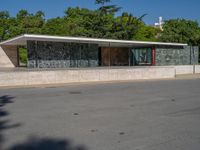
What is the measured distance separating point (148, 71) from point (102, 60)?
48.9 ft

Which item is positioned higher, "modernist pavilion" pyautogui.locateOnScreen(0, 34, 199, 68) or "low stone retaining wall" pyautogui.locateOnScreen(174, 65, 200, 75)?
"modernist pavilion" pyautogui.locateOnScreen(0, 34, 199, 68)

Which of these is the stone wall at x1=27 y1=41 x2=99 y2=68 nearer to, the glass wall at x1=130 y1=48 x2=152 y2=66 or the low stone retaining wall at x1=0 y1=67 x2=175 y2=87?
the glass wall at x1=130 y1=48 x2=152 y2=66

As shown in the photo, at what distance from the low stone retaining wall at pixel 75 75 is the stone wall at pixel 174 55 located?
7.19 m

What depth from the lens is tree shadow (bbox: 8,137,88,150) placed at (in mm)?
5762

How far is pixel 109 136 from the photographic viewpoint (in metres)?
6.58

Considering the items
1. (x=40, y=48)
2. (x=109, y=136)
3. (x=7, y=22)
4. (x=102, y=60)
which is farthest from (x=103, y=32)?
(x=109, y=136)

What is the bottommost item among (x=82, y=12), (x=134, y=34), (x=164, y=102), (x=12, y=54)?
(x=164, y=102)

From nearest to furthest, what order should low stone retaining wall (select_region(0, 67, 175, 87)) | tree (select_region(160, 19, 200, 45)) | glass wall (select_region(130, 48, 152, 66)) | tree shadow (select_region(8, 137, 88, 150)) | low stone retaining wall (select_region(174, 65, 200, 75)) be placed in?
tree shadow (select_region(8, 137, 88, 150))
low stone retaining wall (select_region(0, 67, 175, 87))
low stone retaining wall (select_region(174, 65, 200, 75))
glass wall (select_region(130, 48, 152, 66))
tree (select_region(160, 19, 200, 45))

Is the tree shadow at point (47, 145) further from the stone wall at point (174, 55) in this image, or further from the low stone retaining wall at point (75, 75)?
the stone wall at point (174, 55)

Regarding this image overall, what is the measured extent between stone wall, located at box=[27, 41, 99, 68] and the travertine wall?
7616 millimetres

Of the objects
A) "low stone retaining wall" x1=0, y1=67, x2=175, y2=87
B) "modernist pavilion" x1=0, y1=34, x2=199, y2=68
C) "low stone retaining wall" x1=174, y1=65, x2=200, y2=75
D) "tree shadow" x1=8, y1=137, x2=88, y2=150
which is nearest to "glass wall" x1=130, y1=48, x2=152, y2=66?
"modernist pavilion" x1=0, y1=34, x2=199, y2=68

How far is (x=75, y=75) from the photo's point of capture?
22.0m

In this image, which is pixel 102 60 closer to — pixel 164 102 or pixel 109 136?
pixel 164 102

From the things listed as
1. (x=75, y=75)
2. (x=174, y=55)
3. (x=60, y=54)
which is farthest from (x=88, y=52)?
(x=75, y=75)
